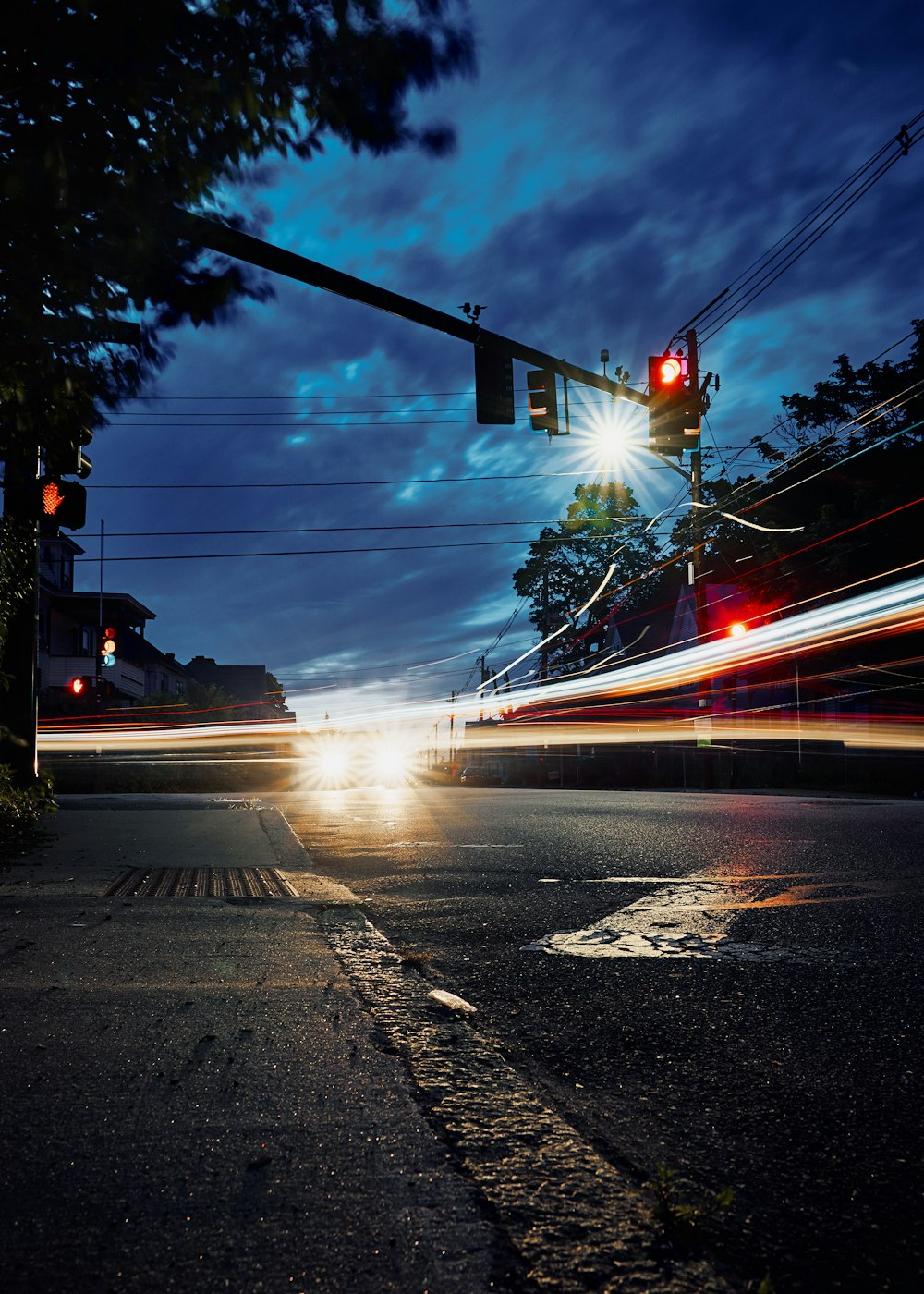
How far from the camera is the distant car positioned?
4056 cm

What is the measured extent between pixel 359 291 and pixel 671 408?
516cm

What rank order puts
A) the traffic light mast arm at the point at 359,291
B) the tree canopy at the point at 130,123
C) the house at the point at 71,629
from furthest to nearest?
the house at the point at 71,629, the traffic light mast arm at the point at 359,291, the tree canopy at the point at 130,123

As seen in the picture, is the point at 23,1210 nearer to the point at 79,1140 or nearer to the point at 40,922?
the point at 79,1140

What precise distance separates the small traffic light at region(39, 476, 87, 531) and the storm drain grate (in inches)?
143

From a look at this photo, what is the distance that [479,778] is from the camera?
142 ft

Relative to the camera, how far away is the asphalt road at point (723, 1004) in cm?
200

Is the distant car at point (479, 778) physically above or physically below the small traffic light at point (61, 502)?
below

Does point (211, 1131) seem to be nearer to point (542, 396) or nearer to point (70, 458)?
point (70, 458)

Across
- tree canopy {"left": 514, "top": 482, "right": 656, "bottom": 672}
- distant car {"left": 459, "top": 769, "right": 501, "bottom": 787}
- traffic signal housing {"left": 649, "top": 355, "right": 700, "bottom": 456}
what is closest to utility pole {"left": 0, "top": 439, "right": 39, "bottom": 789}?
traffic signal housing {"left": 649, "top": 355, "right": 700, "bottom": 456}

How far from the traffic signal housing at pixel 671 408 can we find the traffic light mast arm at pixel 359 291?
238mm

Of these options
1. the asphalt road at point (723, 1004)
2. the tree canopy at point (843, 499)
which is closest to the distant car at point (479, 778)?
the tree canopy at point (843, 499)

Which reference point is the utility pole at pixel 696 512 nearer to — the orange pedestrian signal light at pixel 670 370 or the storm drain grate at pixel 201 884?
the orange pedestrian signal light at pixel 670 370

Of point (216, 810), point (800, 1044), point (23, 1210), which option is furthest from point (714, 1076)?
point (216, 810)

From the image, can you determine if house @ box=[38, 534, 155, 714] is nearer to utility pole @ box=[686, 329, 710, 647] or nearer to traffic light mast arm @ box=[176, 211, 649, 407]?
utility pole @ box=[686, 329, 710, 647]
